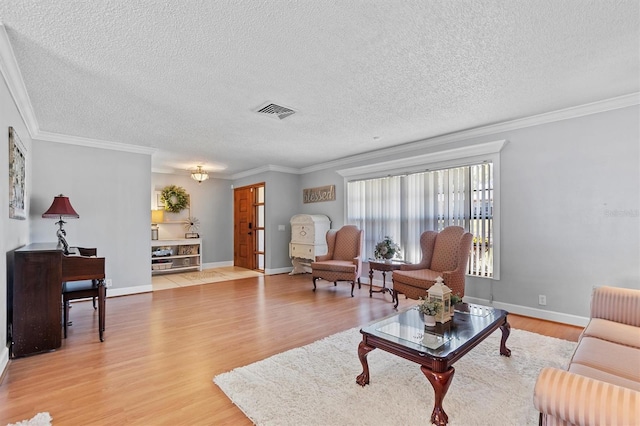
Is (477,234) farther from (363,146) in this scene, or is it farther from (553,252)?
(363,146)

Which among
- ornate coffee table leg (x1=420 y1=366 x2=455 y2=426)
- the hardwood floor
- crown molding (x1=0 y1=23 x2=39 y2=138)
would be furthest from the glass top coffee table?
crown molding (x1=0 y1=23 x2=39 y2=138)

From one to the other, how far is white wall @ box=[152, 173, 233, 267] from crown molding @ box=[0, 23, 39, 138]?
3.89 meters

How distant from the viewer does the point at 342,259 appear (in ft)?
18.0

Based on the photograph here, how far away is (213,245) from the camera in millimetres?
8070

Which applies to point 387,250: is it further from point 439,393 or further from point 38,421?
point 38,421

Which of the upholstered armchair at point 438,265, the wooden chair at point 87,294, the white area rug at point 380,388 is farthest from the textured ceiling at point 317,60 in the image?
the white area rug at point 380,388

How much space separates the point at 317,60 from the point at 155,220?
20.7ft

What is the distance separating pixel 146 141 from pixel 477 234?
5.16m

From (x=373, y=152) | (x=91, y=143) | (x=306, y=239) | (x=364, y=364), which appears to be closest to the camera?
A: (x=364, y=364)

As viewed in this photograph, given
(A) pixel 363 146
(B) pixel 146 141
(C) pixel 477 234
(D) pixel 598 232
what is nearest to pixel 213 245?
(B) pixel 146 141

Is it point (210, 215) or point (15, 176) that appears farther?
point (210, 215)

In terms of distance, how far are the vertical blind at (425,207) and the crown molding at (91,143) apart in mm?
3824

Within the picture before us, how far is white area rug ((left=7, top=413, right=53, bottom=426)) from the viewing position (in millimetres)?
1789

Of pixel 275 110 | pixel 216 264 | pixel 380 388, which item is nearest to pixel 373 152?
pixel 275 110
